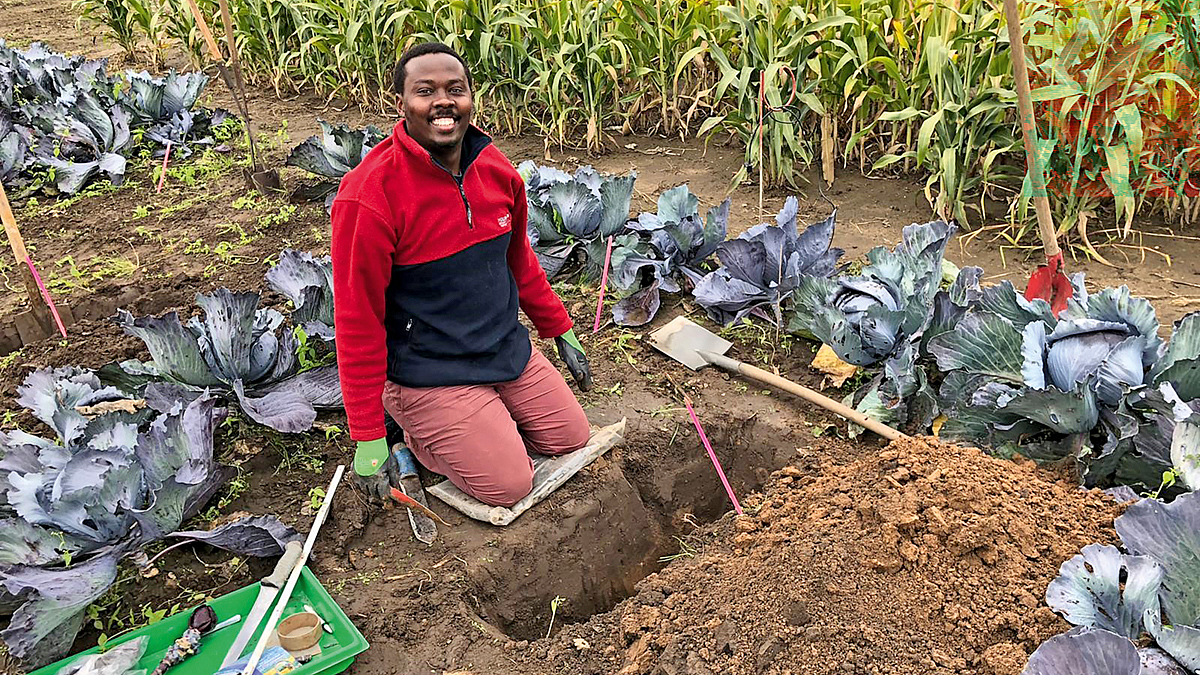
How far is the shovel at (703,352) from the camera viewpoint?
8.24ft

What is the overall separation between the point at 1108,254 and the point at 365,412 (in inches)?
113

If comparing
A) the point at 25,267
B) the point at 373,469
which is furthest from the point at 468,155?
the point at 25,267

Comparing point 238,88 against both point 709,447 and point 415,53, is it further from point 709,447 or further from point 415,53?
point 709,447

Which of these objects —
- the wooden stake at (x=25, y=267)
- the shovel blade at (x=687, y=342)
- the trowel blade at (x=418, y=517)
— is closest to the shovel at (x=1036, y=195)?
the shovel blade at (x=687, y=342)

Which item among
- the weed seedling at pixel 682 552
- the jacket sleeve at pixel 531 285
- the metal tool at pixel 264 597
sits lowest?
the weed seedling at pixel 682 552

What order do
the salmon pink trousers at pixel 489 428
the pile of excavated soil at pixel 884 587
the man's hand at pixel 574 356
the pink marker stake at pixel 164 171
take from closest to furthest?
the pile of excavated soil at pixel 884 587 → the salmon pink trousers at pixel 489 428 → the man's hand at pixel 574 356 → the pink marker stake at pixel 164 171

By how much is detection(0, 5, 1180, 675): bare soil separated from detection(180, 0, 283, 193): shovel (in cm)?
114

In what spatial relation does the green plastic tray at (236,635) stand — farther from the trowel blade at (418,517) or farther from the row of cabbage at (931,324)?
the row of cabbage at (931,324)

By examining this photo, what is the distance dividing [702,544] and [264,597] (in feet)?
3.53

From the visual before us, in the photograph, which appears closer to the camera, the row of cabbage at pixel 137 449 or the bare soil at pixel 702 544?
the bare soil at pixel 702 544

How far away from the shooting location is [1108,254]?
339 centimetres

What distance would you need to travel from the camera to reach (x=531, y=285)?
2.57 m

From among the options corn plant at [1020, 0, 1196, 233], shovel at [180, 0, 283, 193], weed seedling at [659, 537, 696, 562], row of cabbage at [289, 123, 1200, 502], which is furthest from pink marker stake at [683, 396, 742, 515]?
shovel at [180, 0, 283, 193]

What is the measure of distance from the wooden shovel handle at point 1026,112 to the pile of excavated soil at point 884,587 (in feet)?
2.01
